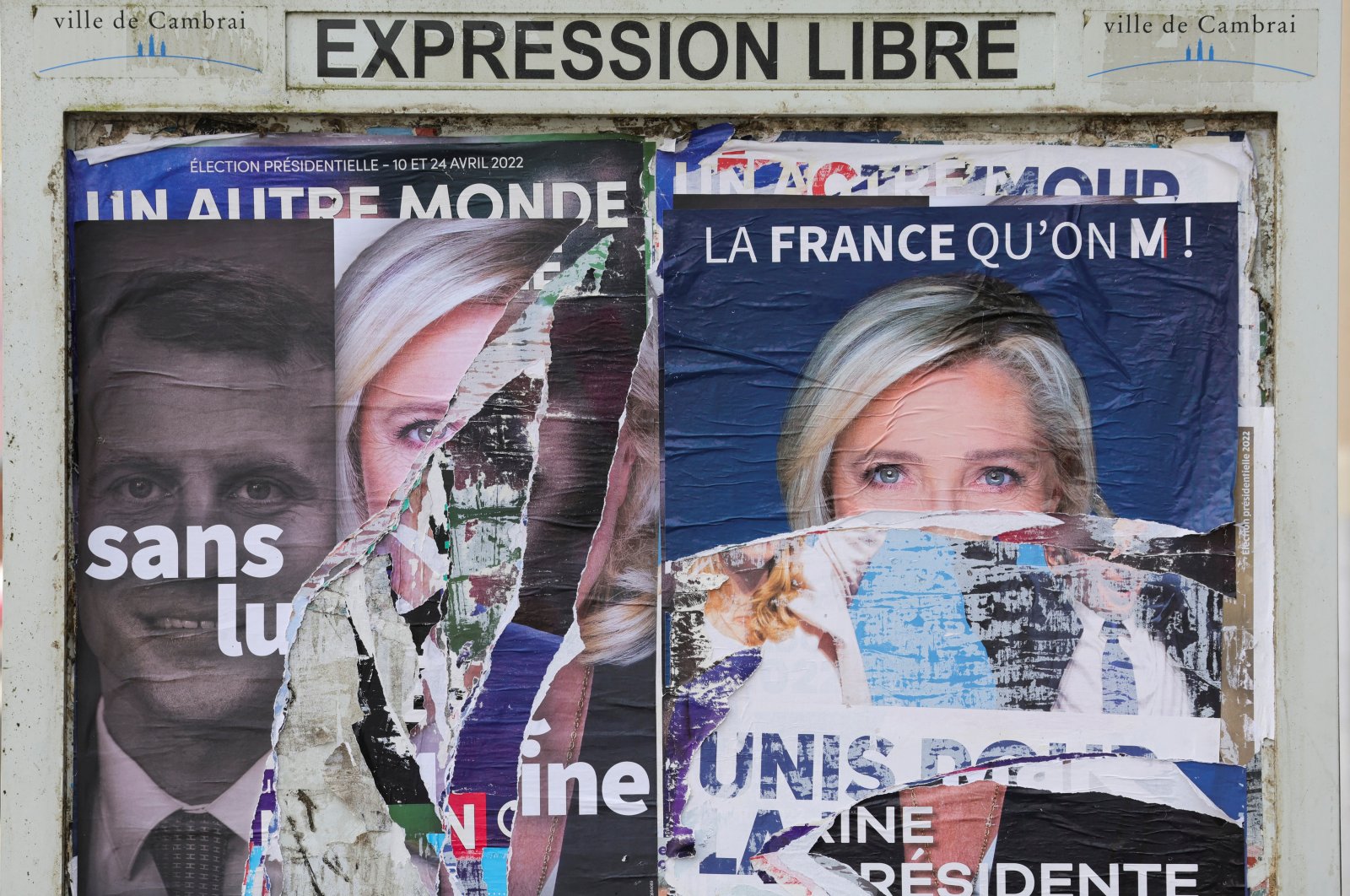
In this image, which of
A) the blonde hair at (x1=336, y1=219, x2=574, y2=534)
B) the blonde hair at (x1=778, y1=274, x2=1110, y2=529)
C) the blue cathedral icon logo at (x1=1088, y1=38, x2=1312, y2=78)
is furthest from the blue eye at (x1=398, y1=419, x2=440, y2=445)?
the blue cathedral icon logo at (x1=1088, y1=38, x2=1312, y2=78)

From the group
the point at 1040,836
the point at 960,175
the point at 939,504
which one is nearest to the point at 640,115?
the point at 960,175

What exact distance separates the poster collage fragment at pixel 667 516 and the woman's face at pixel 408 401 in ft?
0.04

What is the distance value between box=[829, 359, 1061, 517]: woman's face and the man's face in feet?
5.54

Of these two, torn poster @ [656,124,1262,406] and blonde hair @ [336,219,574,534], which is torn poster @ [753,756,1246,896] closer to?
torn poster @ [656,124,1262,406]

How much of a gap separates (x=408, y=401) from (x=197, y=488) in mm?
724

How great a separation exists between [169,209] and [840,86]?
2168 millimetres

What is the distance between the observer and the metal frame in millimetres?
3029

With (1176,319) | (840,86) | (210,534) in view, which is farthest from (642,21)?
(210,534)

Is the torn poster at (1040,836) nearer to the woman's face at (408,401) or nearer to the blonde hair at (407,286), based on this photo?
the woman's face at (408,401)

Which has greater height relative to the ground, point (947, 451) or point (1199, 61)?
point (1199, 61)

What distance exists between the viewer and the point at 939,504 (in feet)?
10.3

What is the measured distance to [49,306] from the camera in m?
3.07

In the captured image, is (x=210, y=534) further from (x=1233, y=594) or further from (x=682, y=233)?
(x=1233, y=594)

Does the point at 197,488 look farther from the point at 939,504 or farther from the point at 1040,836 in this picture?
the point at 1040,836
